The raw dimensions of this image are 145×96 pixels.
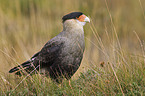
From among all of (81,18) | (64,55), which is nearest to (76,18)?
(81,18)

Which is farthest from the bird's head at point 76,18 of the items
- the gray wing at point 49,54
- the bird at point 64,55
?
the gray wing at point 49,54

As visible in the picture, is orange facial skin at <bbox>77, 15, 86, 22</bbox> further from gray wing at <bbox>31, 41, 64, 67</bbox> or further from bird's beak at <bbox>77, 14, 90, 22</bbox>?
gray wing at <bbox>31, 41, 64, 67</bbox>

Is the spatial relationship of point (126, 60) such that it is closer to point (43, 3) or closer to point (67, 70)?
point (67, 70)

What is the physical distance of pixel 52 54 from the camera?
13.9 ft

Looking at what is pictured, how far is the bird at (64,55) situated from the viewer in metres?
4.12

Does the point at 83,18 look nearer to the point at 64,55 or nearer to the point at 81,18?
the point at 81,18

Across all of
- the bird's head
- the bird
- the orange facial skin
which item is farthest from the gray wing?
the orange facial skin

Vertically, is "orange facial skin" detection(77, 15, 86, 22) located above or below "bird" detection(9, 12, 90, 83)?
above

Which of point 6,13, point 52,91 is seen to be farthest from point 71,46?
point 6,13

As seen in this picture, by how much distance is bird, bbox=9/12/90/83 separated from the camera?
4.12 metres

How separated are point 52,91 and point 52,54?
1020 mm

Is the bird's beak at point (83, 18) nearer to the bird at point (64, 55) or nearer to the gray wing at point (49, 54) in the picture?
the bird at point (64, 55)

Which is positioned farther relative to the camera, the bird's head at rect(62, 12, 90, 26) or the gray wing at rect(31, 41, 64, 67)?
the bird's head at rect(62, 12, 90, 26)

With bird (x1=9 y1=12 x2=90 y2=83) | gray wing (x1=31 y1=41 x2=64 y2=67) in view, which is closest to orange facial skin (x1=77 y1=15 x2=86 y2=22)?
bird (x1=9 y1=12 x2=90 y2=83)
